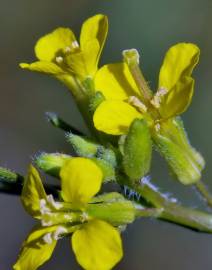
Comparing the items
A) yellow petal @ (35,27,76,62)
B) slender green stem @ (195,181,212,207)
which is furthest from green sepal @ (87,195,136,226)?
yellow petal @ (35,27,76,62)

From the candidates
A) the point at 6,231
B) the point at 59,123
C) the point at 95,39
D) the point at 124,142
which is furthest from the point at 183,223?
the point at 6,231

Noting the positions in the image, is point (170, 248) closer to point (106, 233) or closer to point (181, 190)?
point (181, 190)

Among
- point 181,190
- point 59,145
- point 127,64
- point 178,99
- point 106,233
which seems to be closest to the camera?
point 106,233

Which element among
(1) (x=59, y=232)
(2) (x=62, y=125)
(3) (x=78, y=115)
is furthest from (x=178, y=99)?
(3) (x=78, y=115)

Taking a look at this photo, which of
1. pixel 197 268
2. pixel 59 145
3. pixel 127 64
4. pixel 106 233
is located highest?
pixel 127 64

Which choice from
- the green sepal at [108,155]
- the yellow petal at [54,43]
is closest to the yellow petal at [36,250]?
the green sepal at [108,155]

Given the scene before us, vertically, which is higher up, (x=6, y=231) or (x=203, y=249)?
(x=6, y=231)

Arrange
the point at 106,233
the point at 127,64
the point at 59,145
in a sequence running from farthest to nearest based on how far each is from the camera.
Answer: the point at 59,145
the point at 127,64
the point at 106,233

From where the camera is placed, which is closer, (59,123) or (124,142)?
(124,142)
